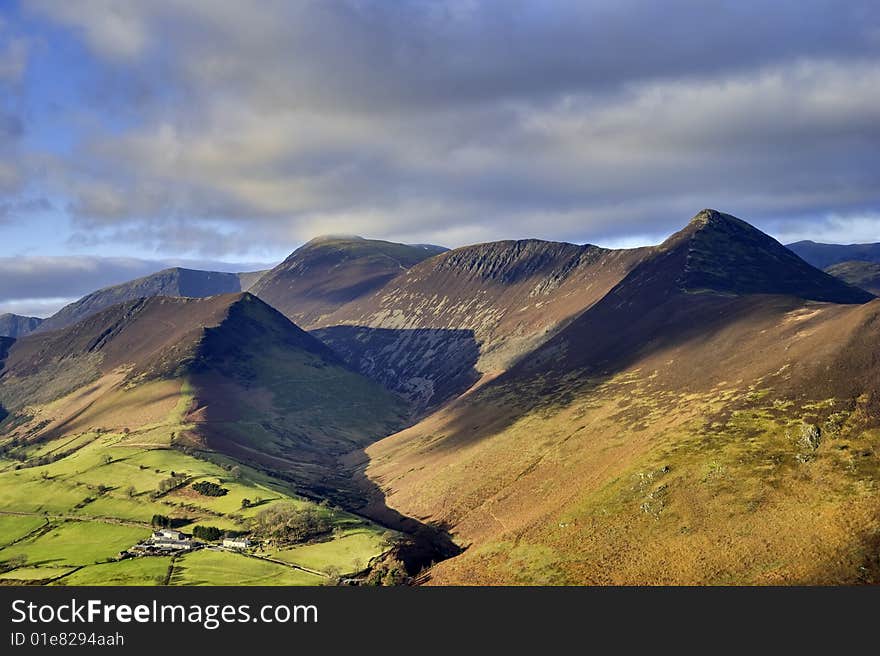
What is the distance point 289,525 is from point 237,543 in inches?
457

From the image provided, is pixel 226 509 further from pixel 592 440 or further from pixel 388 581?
pixel 592 440

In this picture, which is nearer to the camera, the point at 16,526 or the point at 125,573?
the point at 125,573

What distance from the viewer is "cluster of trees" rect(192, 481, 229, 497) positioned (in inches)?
7156

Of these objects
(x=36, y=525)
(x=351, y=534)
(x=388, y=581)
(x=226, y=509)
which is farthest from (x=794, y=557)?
(x=36, y=525)

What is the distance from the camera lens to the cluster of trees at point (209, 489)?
181750mm

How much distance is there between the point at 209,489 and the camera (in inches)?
7229

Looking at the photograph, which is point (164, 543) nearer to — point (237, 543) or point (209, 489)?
point (237, 543)

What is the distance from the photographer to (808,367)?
147m

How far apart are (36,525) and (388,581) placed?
10118 cm

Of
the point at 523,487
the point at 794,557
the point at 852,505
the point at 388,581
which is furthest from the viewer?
the point at 523,487

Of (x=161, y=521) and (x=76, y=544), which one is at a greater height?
(x=161, y=521)

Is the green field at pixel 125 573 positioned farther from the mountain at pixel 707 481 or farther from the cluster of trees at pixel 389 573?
the mountain at pixel 707 481

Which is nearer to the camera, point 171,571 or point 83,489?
point 171,571

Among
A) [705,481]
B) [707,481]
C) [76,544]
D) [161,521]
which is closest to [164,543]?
[161,521]
